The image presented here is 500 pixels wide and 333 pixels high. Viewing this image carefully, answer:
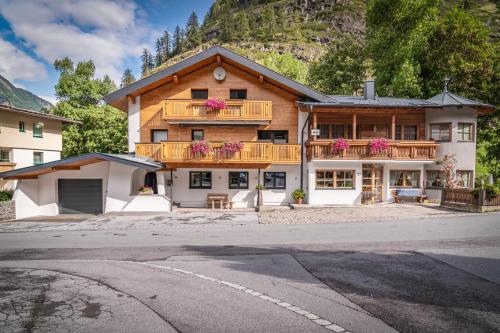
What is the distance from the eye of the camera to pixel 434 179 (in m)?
22.3

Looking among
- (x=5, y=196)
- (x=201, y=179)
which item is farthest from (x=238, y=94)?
(x=5, y=196)

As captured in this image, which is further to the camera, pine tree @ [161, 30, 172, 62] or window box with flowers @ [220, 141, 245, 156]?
pine tree @ [161, 30, 172, 62]

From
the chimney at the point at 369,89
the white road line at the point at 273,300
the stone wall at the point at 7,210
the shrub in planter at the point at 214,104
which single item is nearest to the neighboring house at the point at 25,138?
the stone wall at the point at 7,210

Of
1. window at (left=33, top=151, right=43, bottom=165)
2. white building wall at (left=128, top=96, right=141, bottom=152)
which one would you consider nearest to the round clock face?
white building wall at (left=128, top=96, right=141, bottom=152)

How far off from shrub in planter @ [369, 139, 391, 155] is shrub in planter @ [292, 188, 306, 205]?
5554 millimetres

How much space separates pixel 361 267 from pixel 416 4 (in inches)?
1282

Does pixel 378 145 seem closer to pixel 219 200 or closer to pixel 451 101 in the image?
pixel 451 101

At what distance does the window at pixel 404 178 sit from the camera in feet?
73.1

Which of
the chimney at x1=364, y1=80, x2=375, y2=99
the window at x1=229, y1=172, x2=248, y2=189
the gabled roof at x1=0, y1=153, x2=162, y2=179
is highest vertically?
the chimney at x1=364, y1=80, x2=375, y2=99

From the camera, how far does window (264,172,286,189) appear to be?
72.0ft

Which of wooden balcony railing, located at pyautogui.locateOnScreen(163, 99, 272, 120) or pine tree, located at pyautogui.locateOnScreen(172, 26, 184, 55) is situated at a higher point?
pine tree, located at pyautogui.locateOnScreen(172, 26, 184, 55)

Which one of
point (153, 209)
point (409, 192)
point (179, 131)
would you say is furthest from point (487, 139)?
point (153, 209)

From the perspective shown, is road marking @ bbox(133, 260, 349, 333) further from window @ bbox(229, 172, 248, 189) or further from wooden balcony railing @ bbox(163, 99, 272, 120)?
wooden balcony railing @ bbox(163, 99, 272, 120)

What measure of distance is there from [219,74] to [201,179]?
26.2ft
